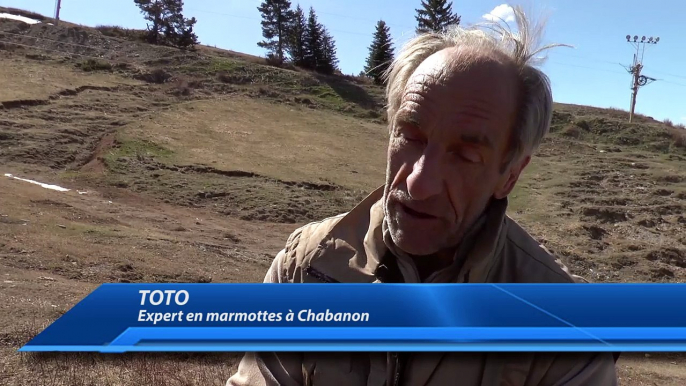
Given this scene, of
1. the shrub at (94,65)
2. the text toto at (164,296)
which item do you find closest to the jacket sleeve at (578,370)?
the text toto at (164,296)

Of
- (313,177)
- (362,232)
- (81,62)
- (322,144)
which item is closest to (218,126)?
(322,144)

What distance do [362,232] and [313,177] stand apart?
1450 cm

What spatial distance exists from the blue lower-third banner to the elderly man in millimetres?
46

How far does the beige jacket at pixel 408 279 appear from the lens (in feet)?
5.03

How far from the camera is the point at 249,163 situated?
664 inches

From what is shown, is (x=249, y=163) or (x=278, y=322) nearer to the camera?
(x=278, y=322)

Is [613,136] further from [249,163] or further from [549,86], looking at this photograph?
[549,86]

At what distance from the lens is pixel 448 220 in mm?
1670

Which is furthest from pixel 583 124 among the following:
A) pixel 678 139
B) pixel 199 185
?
pixel 199 185

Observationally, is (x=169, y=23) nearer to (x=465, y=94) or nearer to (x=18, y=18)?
(x=18, y=18)

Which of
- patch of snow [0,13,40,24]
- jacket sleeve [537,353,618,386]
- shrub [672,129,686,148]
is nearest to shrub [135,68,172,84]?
patch of snow [0,13,40,24]

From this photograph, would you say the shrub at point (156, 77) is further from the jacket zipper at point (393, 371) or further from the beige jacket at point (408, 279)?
the jacket zipper at point (393, 371)

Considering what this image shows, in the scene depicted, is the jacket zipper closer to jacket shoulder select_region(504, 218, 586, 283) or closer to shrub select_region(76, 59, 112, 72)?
jacket shoulder select_region(504, 218, 586, 283)

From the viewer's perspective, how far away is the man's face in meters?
1.65
